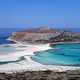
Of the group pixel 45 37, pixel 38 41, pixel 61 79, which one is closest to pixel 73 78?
pixel 61 79

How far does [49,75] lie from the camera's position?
9.08 meters

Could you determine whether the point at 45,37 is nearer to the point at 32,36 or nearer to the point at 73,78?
the point at 32,36

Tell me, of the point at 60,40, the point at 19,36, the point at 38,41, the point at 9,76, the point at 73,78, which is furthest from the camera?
the point at 19,36

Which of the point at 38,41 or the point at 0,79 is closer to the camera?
the point at 0,79

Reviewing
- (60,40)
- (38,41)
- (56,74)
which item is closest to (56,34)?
(60,40)

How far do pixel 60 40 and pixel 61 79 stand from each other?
48.5 metres

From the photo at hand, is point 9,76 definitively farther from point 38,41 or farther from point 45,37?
point 45,37

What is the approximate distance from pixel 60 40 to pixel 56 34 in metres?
3.10

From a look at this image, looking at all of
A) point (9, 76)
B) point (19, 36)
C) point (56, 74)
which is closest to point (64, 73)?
point (56, 74)

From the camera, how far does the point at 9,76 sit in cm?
929

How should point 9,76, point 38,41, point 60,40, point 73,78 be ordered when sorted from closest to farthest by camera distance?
point 73,78
point 9,76
point 38,41
point 60,40

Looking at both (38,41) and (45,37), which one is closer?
(38,41)

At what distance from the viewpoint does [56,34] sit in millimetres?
59812

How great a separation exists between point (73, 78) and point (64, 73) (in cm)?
48
